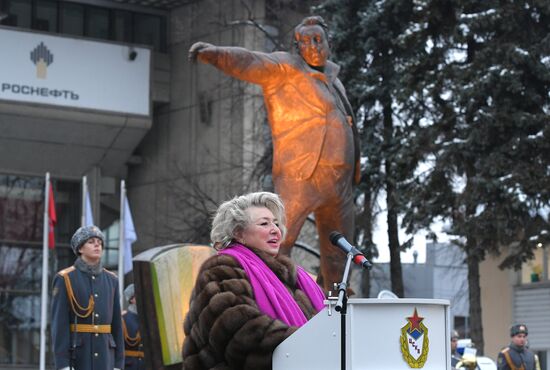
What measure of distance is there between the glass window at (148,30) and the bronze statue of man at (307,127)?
29518 mm

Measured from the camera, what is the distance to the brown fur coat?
580 centimetres

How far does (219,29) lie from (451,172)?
13.6 meters

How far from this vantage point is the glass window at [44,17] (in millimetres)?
39250

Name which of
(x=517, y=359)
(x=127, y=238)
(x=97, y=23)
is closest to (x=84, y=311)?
(x=517, y=359)

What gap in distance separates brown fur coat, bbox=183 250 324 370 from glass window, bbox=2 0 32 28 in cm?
3387

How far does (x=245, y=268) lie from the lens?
6.02 m

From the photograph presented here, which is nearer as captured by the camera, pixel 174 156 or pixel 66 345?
pixel 66 345

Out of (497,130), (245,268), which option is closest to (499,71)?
(497,130)

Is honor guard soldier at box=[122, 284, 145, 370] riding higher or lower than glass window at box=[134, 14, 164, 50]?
lower

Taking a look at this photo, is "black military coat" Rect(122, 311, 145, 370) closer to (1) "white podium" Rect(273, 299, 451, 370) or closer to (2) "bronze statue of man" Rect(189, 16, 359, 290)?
(2) "bronze statue of man" Rect(189, 16, 359, 290)

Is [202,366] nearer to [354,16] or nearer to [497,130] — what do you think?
[497,130]

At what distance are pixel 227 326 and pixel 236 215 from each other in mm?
641

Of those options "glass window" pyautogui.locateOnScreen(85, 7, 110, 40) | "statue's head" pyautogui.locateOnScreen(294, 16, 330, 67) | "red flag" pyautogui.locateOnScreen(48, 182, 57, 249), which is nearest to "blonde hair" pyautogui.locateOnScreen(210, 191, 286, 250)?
"statue's head" pyautogui.locateOnScreen(294, 16, 330, 67)

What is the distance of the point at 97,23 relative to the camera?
40531 mm
